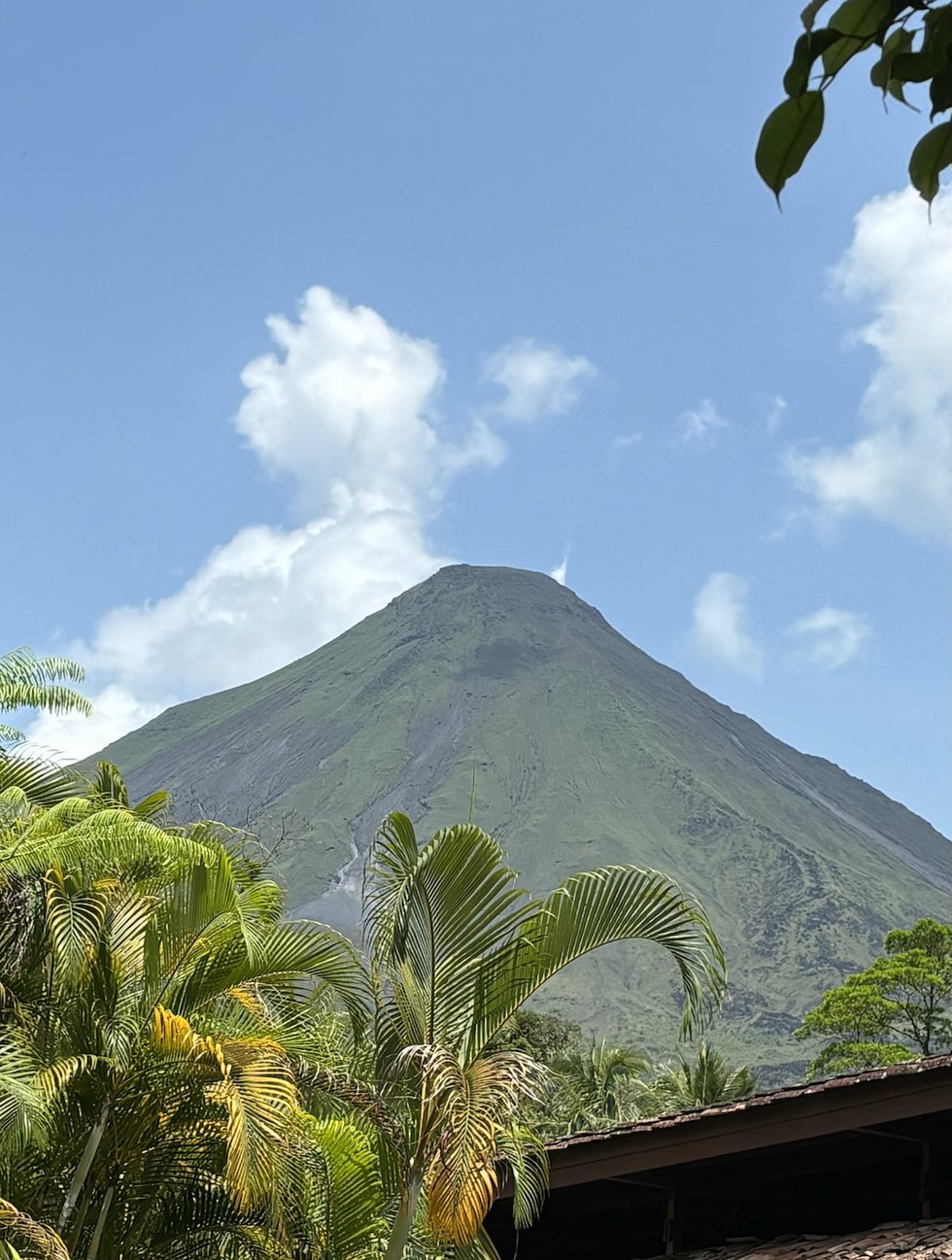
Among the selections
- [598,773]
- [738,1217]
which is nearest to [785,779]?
[598,773]

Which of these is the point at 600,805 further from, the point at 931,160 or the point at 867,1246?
the point at 931,160

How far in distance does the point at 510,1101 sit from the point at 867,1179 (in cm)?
253

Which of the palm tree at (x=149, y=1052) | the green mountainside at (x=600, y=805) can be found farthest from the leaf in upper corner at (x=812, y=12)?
the green mountainside at (x=600, y=805)

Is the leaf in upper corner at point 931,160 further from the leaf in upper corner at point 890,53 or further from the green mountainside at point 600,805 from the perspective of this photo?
the green mountainside at point 600,805

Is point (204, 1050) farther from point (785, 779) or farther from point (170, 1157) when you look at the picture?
point (785, 779)

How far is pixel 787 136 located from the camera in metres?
1.12

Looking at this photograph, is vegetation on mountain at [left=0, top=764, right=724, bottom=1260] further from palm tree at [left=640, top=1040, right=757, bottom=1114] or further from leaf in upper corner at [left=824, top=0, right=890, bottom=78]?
palm tree at [left=640, top=1040, right=757, bottom=1114]

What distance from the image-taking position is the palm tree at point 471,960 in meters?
7.43

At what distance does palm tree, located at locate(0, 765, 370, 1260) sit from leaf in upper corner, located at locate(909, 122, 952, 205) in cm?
710

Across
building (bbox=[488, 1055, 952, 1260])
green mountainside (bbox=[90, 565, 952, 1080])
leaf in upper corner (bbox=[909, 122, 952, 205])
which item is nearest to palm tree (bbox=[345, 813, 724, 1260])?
building (bbox=[488, 1055, 952, 1260])

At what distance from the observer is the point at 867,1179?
8484 millimetres

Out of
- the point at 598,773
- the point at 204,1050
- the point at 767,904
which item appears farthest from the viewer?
the point at 598,773

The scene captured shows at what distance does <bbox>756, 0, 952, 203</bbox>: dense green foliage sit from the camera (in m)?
1.11

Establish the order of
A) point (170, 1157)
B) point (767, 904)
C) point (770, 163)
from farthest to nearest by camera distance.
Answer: point (767, 904)
point (170, 1157)
point (770, 163)
